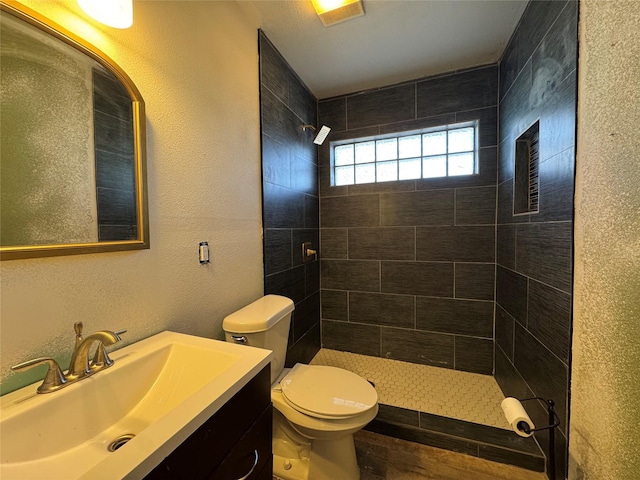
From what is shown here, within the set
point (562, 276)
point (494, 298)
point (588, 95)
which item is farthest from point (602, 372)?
point (494, 298)

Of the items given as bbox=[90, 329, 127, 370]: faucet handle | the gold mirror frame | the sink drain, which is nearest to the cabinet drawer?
the sink drain

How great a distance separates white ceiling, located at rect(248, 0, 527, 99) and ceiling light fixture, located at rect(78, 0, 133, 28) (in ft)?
2.91

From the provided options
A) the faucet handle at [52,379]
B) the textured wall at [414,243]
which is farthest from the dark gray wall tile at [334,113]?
the faucet handle at [52,379]

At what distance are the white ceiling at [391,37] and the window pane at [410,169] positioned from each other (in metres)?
0.65

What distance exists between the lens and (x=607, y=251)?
2.72ft

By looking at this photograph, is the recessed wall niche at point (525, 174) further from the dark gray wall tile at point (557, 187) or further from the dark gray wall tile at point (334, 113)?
the dark gray wall tile at point (334, 113)

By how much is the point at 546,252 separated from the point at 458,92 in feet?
4.69

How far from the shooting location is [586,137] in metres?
0.94

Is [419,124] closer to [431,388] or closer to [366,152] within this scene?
[366,152]

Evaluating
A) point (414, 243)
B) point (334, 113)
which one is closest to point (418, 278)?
point (414, 243)

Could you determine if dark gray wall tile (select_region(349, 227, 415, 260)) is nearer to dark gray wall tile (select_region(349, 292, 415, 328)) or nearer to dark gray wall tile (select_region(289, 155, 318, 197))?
dark gray wall tile (select_region(349, 292, 415, 328))

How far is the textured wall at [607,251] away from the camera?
0.72 metres

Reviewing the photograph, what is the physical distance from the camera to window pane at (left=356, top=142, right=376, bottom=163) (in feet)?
A: 7.55

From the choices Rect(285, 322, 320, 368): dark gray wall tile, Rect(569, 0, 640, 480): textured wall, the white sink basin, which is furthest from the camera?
Rect(285, 322, 320, 368): dark gray wall tile
